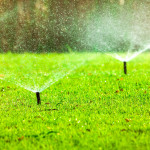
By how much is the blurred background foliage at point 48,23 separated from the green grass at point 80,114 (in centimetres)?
1032

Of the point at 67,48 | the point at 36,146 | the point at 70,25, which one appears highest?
the point at 70,25

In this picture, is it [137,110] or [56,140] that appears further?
[137,110]

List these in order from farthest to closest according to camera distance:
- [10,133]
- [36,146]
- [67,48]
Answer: [67,48], [10,133], [36,146]

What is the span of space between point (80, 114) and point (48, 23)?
14.4 m

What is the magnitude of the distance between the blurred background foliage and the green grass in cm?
1032

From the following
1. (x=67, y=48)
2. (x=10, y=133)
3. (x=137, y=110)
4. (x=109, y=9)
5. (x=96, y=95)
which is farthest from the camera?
(x=67, y=48)

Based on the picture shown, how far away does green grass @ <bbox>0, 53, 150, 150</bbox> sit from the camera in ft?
12.3

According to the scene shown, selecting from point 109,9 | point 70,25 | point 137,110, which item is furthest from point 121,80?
point 70,25

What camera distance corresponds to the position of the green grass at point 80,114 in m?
3.76

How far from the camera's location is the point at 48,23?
60.5ft

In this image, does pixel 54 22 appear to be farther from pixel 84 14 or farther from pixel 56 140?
pixel 56 140

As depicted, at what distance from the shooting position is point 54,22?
61.7 feet

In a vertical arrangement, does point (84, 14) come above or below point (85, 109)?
above

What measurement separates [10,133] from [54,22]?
1548 cm
